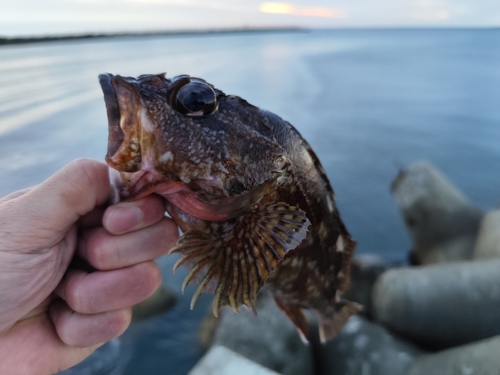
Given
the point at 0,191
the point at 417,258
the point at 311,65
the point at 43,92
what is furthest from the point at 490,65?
the point at 0,191

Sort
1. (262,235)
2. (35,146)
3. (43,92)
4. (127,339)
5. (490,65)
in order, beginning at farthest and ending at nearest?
(490,65) < (43,92) < (35,146) < (127,339) < (262,235)

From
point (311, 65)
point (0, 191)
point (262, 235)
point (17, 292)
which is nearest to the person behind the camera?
point (262, 235)

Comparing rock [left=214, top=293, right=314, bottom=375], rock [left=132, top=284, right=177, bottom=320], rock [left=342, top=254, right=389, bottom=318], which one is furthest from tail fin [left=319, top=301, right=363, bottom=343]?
rock [left=132, top=284, right=177, bottom=320]

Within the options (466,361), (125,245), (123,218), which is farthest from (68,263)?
(466,361)

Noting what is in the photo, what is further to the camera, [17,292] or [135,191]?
[17,292]

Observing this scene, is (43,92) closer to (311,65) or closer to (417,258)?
(417,258)

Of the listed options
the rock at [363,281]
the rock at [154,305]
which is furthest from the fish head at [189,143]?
the rock at [154,305]

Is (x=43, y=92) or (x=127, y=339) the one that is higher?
(x=43, y=92)

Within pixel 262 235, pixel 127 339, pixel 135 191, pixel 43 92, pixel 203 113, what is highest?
pixel 203 113
